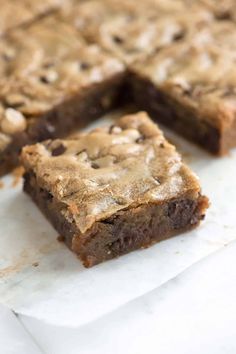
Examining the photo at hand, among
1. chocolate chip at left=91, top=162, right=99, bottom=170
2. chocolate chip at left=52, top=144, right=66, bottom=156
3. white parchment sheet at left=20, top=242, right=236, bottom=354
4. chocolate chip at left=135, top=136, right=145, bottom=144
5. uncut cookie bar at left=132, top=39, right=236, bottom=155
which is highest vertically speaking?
chocolate chip at left=52, top=144, right=66, bottom=156

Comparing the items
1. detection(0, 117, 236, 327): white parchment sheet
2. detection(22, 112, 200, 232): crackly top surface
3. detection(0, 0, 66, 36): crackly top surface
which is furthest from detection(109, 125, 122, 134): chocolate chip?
detection(0, 0, 66, 36): crackly top surface

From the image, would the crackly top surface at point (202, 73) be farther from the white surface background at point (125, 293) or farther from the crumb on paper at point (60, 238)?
the crumb on paper at point (60, 238)

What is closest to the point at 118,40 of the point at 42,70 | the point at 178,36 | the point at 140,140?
the point at 178,36

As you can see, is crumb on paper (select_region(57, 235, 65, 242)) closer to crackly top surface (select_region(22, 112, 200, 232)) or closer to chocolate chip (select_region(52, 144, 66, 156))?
crackly top surface (select_region(22, 112, 200, 232))

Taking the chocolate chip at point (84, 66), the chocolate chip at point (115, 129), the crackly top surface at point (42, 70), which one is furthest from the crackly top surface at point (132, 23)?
the chocolate chip at point (115, 129)

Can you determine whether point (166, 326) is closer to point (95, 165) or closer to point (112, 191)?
point (112, 191)

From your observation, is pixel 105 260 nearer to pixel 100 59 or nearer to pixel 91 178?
pixel 91 178
